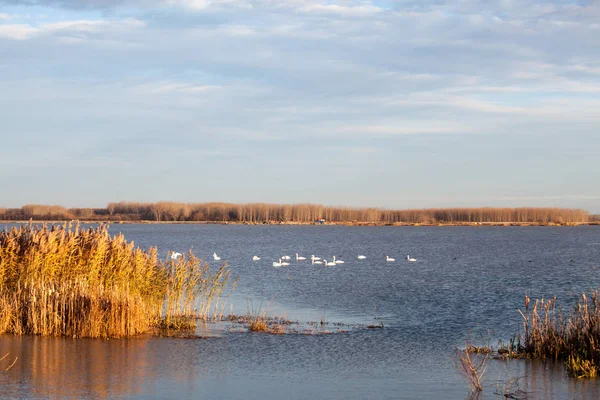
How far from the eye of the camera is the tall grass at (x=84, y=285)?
1404cm

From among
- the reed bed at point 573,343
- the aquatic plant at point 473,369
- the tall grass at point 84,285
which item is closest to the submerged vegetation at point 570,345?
the reed bed at point 573,343

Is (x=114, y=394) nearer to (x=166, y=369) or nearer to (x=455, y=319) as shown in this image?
(x=166, y=369)

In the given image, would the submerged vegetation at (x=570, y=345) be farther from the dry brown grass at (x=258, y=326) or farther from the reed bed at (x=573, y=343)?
the dry brown grass at (x=258, y=326)

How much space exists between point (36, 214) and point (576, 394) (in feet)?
410

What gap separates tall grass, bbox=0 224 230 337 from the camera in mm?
14039

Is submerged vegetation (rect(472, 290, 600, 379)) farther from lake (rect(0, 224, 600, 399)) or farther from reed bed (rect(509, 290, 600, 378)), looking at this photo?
lake (rect(0, 224, 600, 399))

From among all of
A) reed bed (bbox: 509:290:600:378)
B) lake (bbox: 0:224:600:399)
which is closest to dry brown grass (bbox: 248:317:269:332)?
lake (bbox: 0:224:600:399)

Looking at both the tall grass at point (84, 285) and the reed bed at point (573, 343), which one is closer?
the reed bed at point (573, 343)

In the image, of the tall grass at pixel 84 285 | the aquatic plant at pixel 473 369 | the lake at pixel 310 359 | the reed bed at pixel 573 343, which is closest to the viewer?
the lake at pixel 310 359

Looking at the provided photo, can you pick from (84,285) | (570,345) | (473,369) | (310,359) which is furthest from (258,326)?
(570,345)

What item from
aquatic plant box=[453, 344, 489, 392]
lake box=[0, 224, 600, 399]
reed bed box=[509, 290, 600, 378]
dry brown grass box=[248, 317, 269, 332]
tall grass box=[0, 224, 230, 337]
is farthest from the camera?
dry brown grass box=[248, 317, 269, 332]

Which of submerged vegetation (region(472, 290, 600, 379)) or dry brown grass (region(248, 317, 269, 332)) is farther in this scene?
dry brown grass (region(248, 317, 269, 332))

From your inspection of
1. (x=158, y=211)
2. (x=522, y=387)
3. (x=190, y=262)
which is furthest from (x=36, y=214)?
(x=522, y=387)

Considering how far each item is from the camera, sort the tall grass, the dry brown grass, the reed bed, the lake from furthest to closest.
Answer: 1. the dry brown grass
2. the tall grass
3. the reed bed
4. the lake
